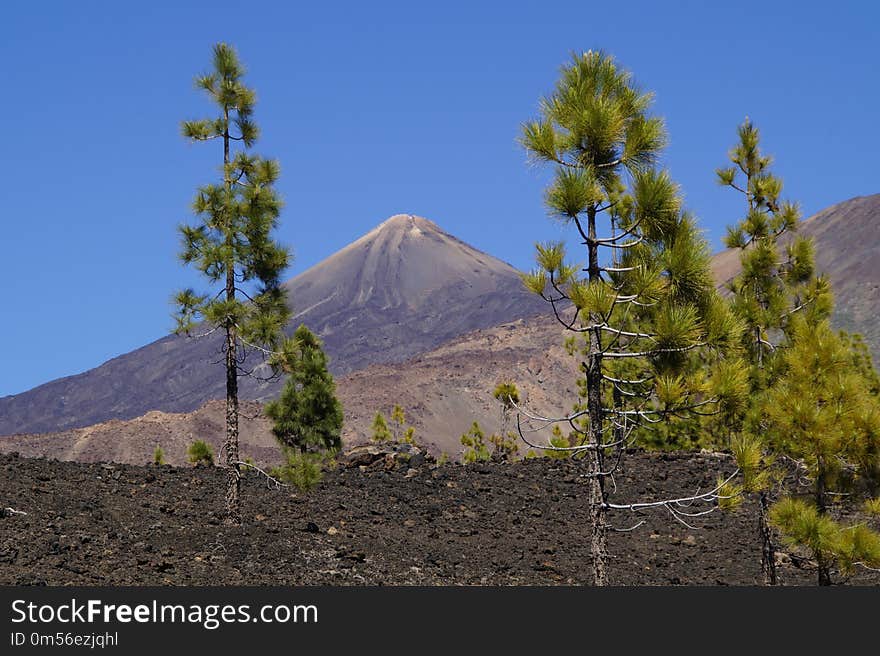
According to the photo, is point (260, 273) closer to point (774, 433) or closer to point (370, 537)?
point (370, 537)

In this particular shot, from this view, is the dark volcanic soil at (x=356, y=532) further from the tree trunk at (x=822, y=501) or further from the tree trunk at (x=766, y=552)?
the tree trunk at (x=822, y=501)

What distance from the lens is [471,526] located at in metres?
22.2

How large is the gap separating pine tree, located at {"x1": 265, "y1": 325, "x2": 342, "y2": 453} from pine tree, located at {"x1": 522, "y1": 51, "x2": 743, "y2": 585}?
24.7 m

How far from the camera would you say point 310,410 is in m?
37.9

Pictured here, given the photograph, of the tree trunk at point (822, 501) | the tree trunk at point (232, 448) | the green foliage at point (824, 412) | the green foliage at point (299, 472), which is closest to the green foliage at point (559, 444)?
the green foliage at point (299, 472)

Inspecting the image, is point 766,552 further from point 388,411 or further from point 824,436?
point 388,411

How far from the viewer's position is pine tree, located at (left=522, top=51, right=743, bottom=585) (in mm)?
12586

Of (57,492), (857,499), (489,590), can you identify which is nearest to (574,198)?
(489,590)

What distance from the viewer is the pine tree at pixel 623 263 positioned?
12.6m

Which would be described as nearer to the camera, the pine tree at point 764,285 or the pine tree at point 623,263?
Answer: the pine tree at point 623,263

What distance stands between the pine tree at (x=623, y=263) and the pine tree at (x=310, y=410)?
24.7m

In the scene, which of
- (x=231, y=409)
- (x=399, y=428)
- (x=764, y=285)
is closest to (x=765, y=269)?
(x=764, y=285)

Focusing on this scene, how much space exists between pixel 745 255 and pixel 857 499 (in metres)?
5.10

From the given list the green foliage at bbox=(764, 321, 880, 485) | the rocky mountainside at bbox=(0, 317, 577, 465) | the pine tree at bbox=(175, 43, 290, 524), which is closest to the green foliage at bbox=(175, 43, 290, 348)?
the pine tree at bbox=(175, 43, 290, 524)
